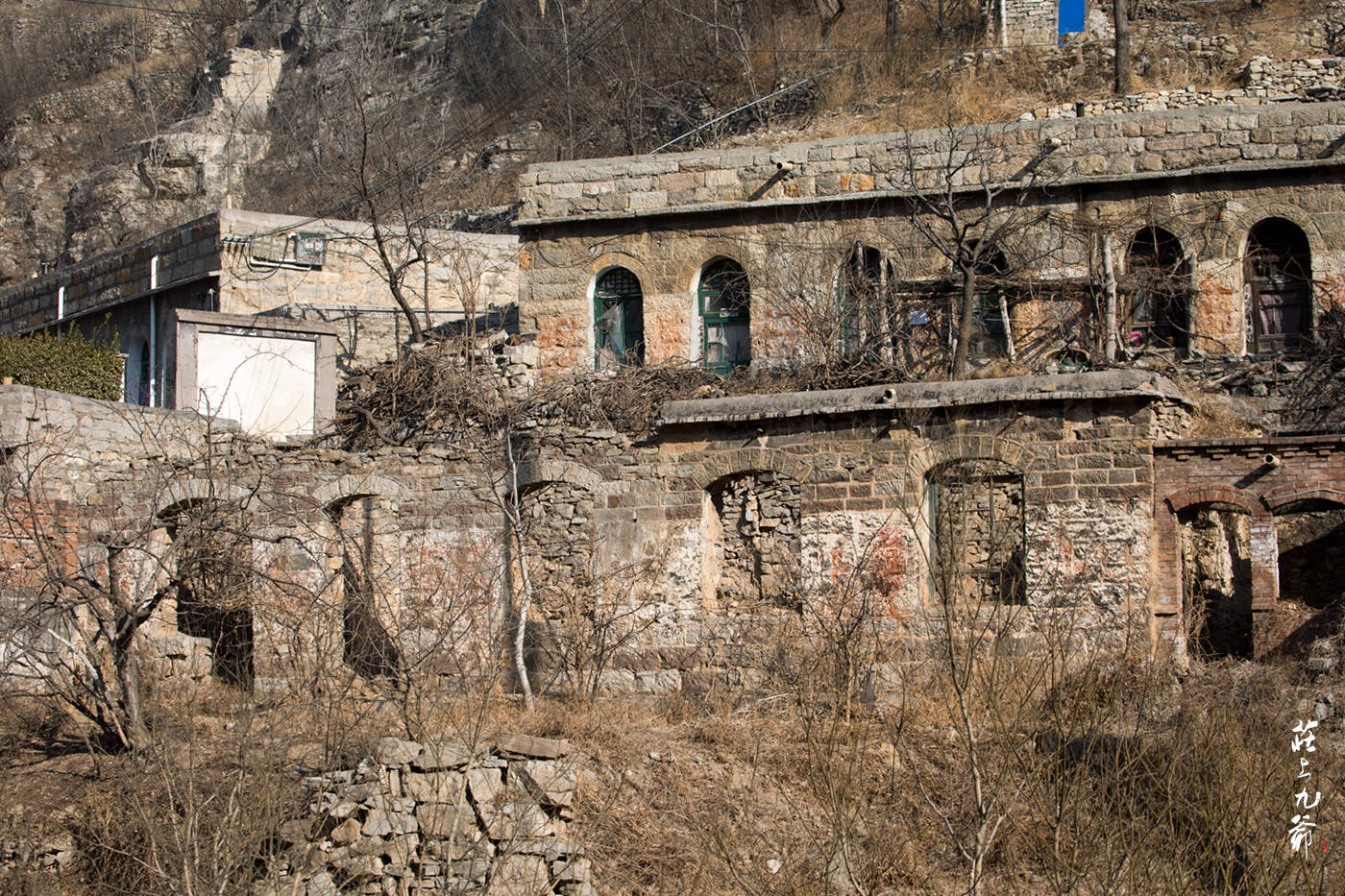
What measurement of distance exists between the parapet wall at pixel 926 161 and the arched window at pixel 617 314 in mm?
935

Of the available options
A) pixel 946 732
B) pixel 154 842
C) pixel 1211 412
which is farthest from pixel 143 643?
pixel 1211 412

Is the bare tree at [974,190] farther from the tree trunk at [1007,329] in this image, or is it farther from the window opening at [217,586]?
the window opening at [217,586]

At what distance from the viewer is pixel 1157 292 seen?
57.9 feet

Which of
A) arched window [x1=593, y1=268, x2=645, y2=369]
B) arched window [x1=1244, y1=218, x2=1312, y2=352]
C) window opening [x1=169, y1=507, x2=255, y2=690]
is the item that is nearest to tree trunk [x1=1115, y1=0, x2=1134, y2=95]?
arched window [x1=1244, y1=218, x2=1312, y2=352]

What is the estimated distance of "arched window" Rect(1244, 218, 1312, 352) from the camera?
693 inches

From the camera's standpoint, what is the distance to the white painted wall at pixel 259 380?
725 inches

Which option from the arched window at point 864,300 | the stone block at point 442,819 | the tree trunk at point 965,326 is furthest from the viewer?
the arched window at point 864,300

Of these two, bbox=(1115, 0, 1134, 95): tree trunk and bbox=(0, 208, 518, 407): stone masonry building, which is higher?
bbox=(1115, 0, 1134, 95): tree trunk

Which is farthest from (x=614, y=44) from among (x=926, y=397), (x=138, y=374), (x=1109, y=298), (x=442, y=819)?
(x=442, y=819)

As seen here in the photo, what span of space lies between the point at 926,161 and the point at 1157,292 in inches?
134

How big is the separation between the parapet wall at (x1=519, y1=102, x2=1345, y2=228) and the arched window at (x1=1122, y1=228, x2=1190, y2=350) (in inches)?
37.1

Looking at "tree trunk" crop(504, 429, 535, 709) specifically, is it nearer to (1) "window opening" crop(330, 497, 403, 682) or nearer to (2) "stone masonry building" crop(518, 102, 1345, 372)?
(1) "window opening" crop(330, 497, 403, 682)

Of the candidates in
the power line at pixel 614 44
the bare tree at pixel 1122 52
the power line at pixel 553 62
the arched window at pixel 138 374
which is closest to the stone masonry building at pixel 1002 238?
the arched window at pixel 138 374

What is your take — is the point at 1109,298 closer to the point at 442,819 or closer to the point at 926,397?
the point at 926,397
